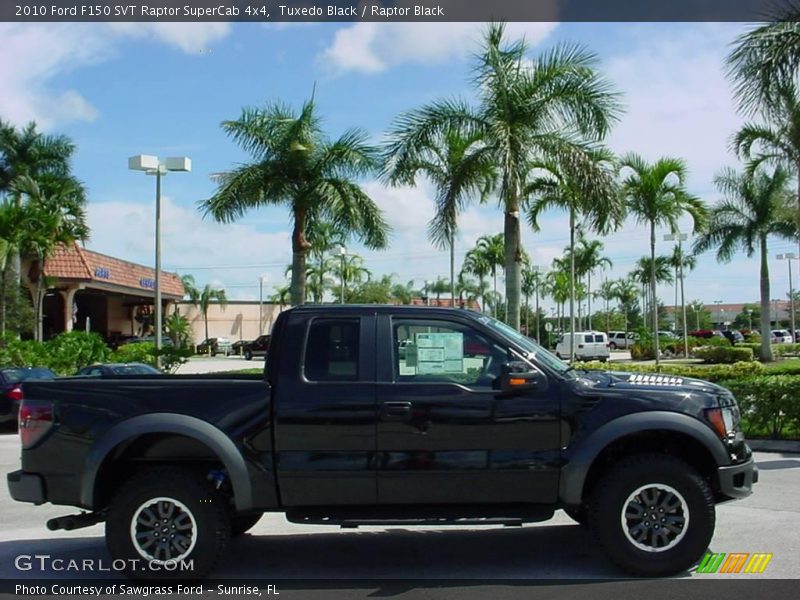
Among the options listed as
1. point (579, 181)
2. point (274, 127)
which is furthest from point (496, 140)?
point (274, 127)

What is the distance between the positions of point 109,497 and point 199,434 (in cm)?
97

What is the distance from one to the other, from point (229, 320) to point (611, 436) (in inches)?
3201

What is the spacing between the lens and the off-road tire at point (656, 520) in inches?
239

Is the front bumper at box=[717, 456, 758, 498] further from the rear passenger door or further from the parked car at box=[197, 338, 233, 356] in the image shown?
the parked car at box=[197, 338, 233, 356]

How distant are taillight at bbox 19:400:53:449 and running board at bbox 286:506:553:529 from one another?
184 centimetres

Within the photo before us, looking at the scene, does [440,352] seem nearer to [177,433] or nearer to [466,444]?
[466,444]

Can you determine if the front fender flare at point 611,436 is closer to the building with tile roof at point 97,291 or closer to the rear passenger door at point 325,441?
the rear passenger door at point 325,441

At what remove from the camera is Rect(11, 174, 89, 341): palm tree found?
32219mm

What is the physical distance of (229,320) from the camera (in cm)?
8519

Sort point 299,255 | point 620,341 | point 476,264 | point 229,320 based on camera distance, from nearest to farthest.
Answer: point 299,255 → point 476,264 → point 620,341 → point 229,320

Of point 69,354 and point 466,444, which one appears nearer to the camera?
point 466,444

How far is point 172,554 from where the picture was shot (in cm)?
606

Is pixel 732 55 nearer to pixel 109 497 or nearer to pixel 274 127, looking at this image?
pixel 274 127

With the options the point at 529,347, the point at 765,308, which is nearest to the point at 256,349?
the point at 765,308
